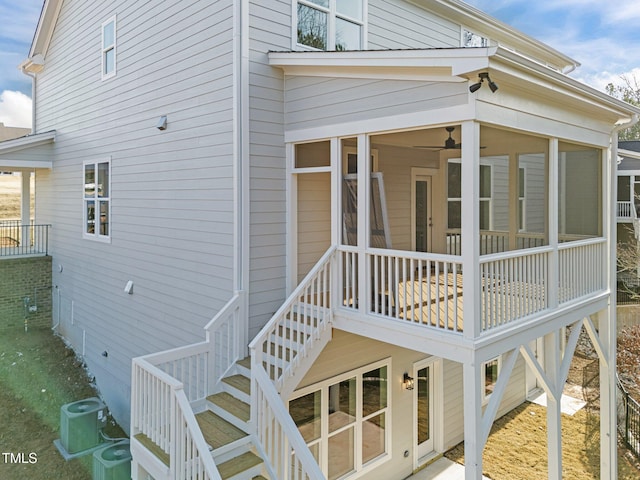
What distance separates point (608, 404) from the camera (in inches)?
312

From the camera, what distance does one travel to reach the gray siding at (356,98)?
16.7 feet

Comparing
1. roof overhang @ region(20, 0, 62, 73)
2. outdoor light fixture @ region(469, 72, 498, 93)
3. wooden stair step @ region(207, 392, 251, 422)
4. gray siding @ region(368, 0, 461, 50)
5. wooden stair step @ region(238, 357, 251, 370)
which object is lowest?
wooden stair step @ region(207, 392, 251, 422)

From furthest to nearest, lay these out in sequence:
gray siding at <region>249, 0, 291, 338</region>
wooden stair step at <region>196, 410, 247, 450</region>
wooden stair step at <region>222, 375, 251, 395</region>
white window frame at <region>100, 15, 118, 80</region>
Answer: white window frame at <region>100, 15, 118, 80</region> → gray siding at <region>249, 0, 291, 338</region> → wooden stair step at <region>222, 375, 251, 395</region> → wooden stair step at <region>196, 410, 247, 450</region>

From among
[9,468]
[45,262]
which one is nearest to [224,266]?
[9,468]

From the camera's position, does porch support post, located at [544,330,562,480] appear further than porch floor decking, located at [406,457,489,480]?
No

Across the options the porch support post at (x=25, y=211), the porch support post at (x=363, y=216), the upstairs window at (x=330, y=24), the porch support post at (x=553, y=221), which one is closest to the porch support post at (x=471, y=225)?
the porch support post at (x=363, y=216)

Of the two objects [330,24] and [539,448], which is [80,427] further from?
[539,448]

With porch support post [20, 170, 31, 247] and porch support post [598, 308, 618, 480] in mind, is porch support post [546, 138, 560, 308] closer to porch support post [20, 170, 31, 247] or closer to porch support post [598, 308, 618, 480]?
porch support post [598, 308, 618, 480]

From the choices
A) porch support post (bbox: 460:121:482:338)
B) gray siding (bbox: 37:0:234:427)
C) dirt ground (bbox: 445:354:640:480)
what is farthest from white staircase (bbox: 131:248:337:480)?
dirt ground (bbox: 445:354:640:480)

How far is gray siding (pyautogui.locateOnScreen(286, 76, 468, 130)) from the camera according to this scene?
509 centimetres

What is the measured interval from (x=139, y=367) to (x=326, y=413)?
10.1 feet

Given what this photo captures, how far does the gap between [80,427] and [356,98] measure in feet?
24.5

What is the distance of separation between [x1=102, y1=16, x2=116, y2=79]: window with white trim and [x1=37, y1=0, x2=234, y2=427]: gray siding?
225 mm

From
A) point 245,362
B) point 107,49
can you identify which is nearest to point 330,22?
point 107,49
